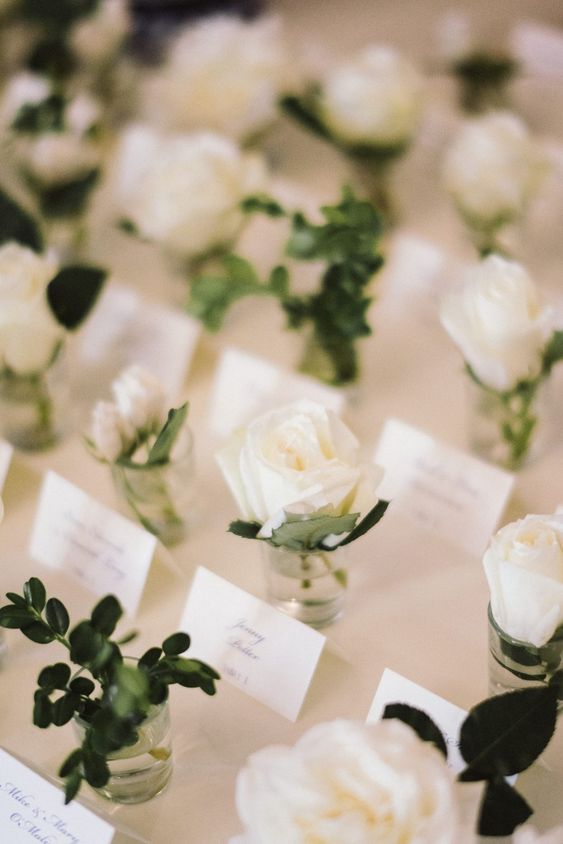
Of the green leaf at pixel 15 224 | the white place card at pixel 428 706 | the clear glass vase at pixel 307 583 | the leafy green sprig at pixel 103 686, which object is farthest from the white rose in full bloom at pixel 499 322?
the green leaf at pixel 15 224

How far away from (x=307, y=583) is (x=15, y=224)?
0.73m

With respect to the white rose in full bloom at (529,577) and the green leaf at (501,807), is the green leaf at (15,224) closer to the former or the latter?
the white rose in full bloom at (529,577)

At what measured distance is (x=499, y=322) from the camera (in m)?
1.07

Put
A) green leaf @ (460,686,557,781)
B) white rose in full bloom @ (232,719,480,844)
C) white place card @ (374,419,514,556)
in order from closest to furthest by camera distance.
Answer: white rose in full bloom @ (232,719,480,844) < green leaf @ (460,686,557,781) < white place card @ (374,419,514,556)

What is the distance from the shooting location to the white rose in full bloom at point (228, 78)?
71.2 inches

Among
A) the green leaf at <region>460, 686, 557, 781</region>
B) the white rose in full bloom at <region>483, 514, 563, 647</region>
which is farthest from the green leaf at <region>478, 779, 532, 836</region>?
the white rose in full bloom at <region>483, 514, 563, 647</region>

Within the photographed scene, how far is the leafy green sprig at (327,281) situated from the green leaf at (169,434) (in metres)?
0.26

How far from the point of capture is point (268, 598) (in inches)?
42.5

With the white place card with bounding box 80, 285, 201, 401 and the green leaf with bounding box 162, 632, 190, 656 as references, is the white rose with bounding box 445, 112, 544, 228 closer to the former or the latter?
the white place card with bounding box 80, 285, 201, 401

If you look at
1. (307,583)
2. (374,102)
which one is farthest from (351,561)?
(374,102)

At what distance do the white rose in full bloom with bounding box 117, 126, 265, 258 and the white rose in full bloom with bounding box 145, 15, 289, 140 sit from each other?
12.1 inches

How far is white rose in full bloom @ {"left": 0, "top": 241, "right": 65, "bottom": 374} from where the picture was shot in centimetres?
118

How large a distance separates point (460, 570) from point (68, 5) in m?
1.49

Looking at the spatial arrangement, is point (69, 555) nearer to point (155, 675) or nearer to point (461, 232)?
point (155, 675)
